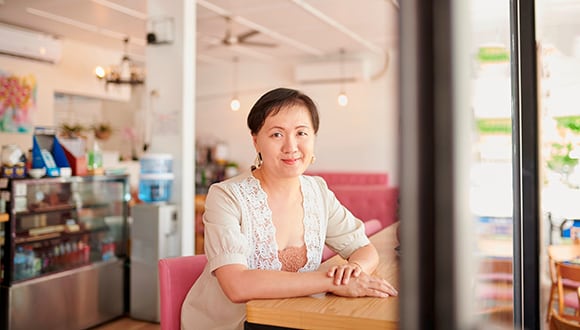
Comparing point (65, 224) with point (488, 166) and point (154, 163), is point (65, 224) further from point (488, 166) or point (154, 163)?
point (488, 166)

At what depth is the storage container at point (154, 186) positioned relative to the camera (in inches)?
162

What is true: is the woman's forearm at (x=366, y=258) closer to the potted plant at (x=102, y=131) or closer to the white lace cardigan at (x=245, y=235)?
the white lace cardigan at (x=245, y=235)

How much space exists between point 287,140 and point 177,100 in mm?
3075

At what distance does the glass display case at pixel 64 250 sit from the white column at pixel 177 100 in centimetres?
57

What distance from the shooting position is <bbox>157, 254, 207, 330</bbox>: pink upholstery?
1.67 meters

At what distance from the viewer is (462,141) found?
676 mm

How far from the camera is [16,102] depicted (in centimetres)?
618

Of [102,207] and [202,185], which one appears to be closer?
[102,207]

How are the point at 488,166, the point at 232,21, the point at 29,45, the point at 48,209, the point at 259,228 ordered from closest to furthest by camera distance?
the point at 488,166
the point at 259,228
the point at 48,209
the point at 232,21
the point at 29,45

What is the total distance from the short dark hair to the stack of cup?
111 inches

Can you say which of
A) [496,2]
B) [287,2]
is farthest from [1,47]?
[496,2]

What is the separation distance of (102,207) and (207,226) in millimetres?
3208

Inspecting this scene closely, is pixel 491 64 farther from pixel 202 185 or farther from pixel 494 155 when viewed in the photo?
pixel 202 185

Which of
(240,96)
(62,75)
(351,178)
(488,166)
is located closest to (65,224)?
(62,75)
